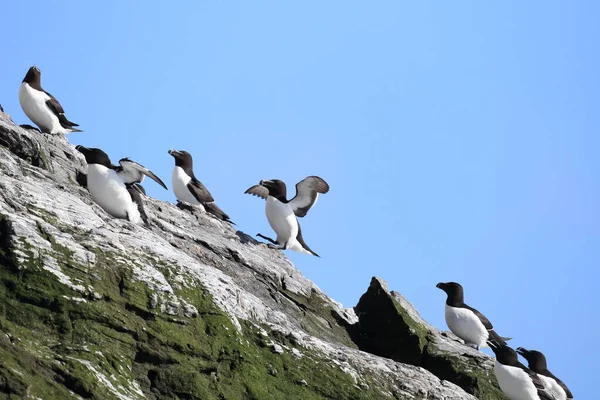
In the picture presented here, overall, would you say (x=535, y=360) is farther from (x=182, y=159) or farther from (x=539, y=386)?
(x=182, y=159)

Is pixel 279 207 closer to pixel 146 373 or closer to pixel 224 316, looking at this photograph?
pixel 224 316

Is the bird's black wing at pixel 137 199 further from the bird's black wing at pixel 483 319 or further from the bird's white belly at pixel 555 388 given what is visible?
the bird's white belly at pixel 555 388

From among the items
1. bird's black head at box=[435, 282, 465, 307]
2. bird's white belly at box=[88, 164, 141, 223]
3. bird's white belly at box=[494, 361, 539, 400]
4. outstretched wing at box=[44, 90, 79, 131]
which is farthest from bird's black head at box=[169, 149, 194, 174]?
bird's white belly at box=[494, 361, 539, 400]

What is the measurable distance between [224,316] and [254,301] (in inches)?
53.7

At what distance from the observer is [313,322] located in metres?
15.1

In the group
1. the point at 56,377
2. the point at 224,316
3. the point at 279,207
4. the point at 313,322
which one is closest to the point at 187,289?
the point at 224,316

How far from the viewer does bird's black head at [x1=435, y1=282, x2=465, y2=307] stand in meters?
18.2

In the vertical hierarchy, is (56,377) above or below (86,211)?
below

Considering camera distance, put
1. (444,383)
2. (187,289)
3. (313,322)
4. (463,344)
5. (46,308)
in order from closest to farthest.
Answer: (46,308) → (187,289) → (444,383) → (313,322) → (463,344)

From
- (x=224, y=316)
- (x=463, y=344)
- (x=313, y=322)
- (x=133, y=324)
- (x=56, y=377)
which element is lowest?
(x=56, y=377)

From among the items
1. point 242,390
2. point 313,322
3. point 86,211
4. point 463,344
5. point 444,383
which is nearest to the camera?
point 242,390

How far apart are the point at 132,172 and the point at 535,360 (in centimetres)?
853

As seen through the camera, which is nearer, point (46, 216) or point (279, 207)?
point (46, 216)

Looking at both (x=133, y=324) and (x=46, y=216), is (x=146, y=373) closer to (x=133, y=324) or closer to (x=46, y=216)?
(x=133, y=324)
